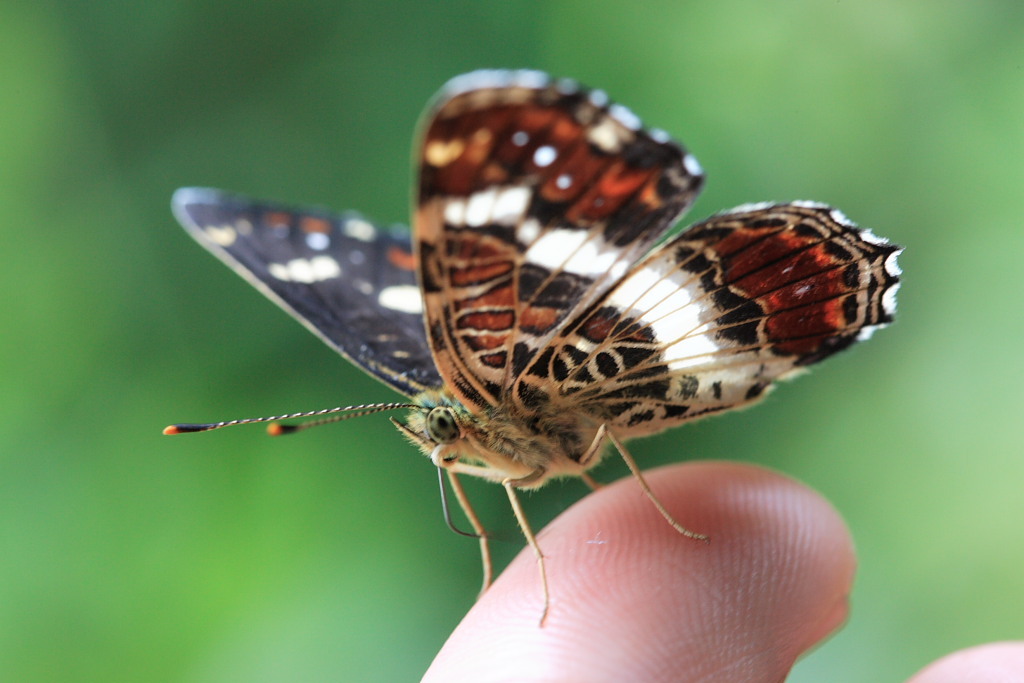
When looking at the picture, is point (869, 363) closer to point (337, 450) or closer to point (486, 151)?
point (337, 450)

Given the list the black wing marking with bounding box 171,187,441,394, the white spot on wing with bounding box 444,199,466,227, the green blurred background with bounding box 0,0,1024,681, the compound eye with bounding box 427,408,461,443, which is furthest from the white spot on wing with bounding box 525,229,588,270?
the green blurred background with bounding box 0,0,1024,681

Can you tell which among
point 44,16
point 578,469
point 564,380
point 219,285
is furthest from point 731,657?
point 44,16

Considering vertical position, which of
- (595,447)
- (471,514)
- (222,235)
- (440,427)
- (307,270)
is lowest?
(471,514)

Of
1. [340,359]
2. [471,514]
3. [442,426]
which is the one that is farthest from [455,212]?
[340,359]

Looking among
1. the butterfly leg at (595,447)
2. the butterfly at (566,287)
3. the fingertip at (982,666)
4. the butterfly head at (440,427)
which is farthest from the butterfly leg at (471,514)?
the fingertip at (982,666)

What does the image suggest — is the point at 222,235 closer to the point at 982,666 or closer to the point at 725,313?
the point at 725,313

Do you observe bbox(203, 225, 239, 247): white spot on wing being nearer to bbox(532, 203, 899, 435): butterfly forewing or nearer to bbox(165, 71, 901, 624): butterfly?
bbox(165, 71, 901, 624): butterfly

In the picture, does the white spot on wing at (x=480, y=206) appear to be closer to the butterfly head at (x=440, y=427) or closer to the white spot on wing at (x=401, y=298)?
the butterfly head at (x=440, y=427)
